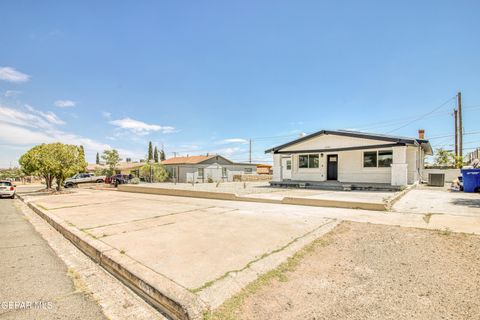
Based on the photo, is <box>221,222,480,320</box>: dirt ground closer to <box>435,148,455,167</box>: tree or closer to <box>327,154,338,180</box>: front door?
<box>327,154,338,180</box>: front door

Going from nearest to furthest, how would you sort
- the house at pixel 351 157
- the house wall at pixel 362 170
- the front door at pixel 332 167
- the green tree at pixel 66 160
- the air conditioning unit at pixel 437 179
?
the house wall at pixel 362 170, the house at pixel 351 157, the air conditioning unit at pixel 437 179, the front door at pixel 332 167, the green tree at pixel 66 160

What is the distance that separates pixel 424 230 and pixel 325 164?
1250 centimetres

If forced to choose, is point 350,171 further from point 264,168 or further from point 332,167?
point 264,168

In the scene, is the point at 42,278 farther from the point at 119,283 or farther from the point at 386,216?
the point at 386,216

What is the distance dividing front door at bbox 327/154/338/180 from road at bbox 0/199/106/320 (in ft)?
54.6

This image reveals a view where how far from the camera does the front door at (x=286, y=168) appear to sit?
20.3 meters

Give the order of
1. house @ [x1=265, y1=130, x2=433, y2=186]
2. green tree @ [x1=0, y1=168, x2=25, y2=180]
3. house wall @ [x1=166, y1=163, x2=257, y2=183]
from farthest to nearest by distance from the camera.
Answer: green tree @ [x1=0, y1=168, x2=25, y2=180], house wall @ [x1=166, y1=163, x2=257, y2=183], house @ [x1=265, y1=130, x2=433, y2=186]

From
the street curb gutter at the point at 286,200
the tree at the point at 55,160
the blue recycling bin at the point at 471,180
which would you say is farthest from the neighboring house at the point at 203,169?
the blue recycling bin at the point at 471,180

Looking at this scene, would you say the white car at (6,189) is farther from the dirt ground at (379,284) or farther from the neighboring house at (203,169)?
the dirt ground at (379,284)

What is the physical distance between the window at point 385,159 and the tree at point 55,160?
1002 inches

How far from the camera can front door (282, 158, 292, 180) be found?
20.3 meters

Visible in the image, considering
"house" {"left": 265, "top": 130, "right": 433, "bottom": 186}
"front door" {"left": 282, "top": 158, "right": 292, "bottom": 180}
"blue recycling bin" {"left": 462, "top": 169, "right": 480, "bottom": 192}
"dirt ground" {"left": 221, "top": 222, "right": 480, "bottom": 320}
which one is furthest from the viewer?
"front door" {"left": 282, "top": 158, "right": 292, "bottom": 180}

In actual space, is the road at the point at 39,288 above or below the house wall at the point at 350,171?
below

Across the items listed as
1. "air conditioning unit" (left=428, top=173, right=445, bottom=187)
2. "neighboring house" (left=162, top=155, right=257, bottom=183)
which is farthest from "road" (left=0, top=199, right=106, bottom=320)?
"neighboring house" (left=162, top=155, right=257, bottom=183)
